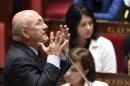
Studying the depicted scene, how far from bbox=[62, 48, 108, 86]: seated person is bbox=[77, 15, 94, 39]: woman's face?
34cm

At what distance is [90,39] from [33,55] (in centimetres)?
85

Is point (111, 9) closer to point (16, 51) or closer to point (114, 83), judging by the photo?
point (114, 83)

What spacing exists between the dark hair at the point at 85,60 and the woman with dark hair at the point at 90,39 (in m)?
0.32

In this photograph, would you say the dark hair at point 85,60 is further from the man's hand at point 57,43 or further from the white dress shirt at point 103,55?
the man's hand at point 57,43

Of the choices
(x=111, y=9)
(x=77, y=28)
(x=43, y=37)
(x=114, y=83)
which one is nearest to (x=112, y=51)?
(x=77, y=28)

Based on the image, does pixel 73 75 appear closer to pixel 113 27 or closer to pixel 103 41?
pixel 103 41

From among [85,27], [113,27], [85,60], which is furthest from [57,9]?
[85,60]

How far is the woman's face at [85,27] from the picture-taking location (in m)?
1.95

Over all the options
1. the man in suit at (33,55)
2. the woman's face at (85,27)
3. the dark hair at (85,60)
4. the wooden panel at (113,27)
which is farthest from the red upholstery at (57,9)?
the man in suit at (33,55)

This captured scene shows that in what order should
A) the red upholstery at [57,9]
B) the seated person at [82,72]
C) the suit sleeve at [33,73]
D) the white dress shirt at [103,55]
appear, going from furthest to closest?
the red upholstery at [57,9]
the white dress shirt at [103,55]
the seated person at [82,72]
the suit sleeve at [33,73]

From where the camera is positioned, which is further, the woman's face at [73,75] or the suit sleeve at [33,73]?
the woman's face at [73,75]

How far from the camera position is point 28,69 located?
44.0 inches

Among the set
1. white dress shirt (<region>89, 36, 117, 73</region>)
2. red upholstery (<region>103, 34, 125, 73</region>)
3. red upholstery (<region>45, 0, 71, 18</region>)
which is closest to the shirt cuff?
white dress shirt (<region>89, 36, 117, 73</region>)

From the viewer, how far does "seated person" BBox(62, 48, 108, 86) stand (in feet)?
5.18
